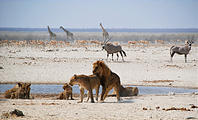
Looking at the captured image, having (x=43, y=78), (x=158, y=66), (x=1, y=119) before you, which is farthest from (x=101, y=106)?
(x=158, y=66)

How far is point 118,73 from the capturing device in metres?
19.7

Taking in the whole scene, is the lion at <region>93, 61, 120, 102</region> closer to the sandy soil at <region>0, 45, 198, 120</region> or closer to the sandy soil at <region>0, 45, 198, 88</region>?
the sandy soil at <region>0, 45, 198, 120</region>

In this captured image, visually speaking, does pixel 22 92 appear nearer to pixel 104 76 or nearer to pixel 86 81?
pixel 86 81

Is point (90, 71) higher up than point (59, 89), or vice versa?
point (90, 71)

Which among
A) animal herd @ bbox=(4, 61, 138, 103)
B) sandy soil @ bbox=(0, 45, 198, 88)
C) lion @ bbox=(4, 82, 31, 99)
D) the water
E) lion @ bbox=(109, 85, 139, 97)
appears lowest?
the water

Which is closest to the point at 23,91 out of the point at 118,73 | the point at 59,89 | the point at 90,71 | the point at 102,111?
the point at 59,89

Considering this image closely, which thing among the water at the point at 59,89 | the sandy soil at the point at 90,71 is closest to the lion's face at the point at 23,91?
the water at the point at 59,89

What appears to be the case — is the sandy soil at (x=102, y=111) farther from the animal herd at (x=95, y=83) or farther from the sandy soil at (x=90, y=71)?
the sandy soil at (x=90, y=71)

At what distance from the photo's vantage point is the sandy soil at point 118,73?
877 cm

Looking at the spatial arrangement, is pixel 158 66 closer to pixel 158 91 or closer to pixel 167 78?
pixel 167 78

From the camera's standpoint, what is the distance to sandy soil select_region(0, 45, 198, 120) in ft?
28.8

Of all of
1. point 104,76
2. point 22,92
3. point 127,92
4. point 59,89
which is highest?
point 104,76

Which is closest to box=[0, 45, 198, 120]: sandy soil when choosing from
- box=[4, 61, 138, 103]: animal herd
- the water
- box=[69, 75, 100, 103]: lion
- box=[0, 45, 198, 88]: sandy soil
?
box=[0, 45, 198, 88]: sandy soil

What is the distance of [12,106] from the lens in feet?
31.8
